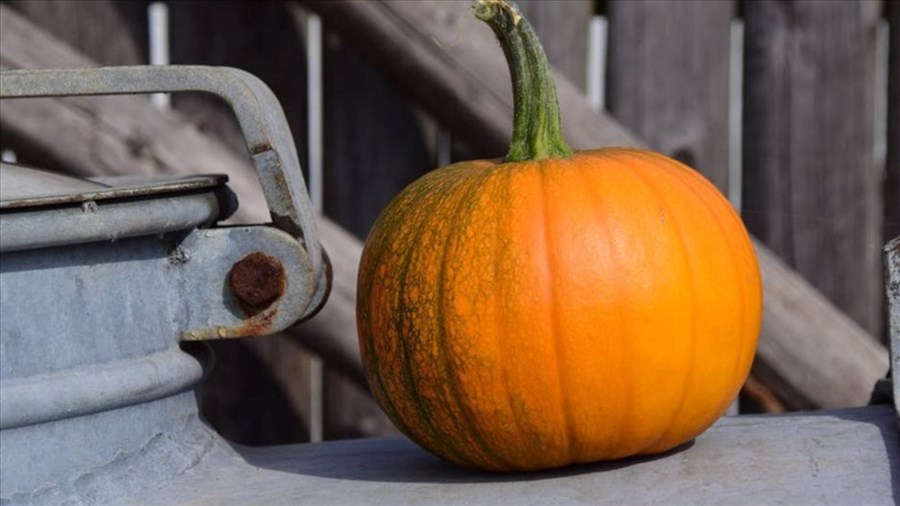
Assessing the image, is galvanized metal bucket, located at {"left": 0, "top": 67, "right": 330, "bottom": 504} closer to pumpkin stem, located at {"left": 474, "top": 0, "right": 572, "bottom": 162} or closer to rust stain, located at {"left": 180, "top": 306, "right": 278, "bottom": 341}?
rust stain, located at {"left": 180, "top": 306, "right": 278, "bottom": 341}

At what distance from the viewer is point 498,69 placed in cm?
225

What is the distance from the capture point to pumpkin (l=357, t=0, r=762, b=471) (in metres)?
1.37

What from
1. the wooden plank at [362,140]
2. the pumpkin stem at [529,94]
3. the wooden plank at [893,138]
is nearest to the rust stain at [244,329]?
the pumpkin stem at [529,94]

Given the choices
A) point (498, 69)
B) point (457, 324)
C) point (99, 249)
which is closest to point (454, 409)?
point (457, 324)

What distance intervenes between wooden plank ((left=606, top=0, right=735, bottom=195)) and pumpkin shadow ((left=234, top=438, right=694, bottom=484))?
0.87m

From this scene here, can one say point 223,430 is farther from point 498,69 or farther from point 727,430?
point 727,430

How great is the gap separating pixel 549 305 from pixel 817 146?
3.91ft

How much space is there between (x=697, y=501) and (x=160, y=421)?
0.59 m

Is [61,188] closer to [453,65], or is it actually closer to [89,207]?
[89,207]

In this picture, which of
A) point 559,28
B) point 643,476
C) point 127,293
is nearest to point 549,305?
point 643,476

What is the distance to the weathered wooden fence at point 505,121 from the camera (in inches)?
88.7

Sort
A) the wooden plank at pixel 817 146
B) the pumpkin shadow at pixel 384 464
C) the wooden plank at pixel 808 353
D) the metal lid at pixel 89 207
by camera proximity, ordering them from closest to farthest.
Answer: the metal lid at pixel 89 207 → the pumpkin shadow at pixel 384 464 → the wooden plank at pixel 808 353 → the wooden plank at pixel 817 146

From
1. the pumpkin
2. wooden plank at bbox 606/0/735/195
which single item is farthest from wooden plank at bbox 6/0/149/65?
the pumpkin

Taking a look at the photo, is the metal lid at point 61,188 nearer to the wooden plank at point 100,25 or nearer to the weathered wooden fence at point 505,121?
the weathered wooden fence at point 505,121
